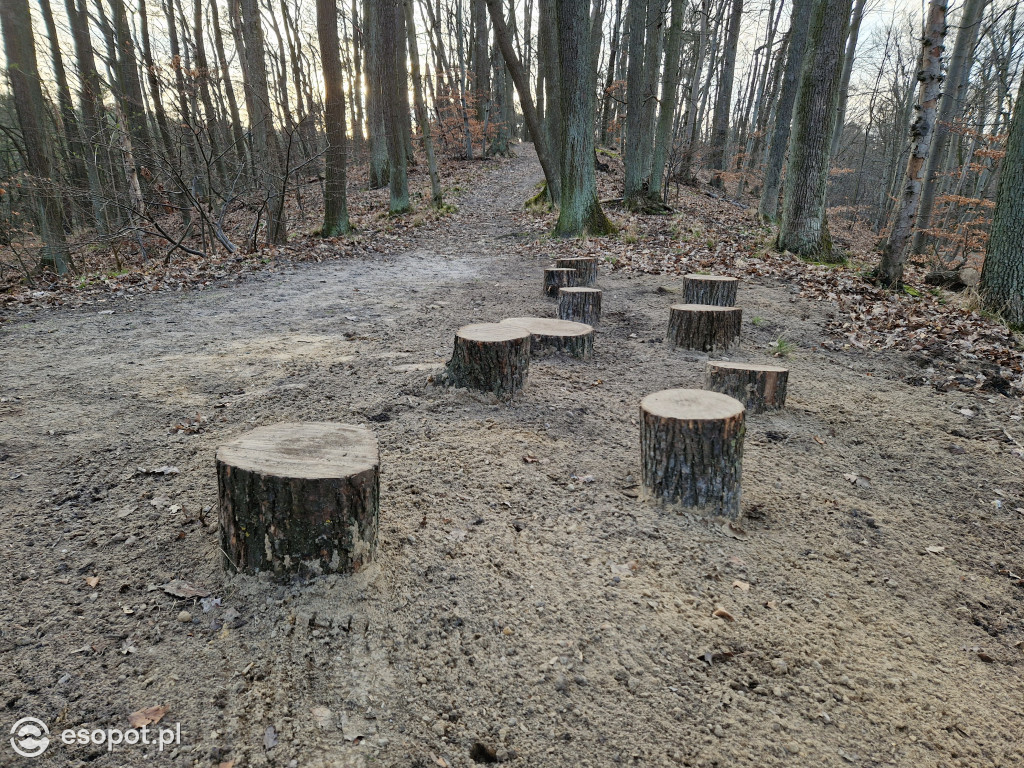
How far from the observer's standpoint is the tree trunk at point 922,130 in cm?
639

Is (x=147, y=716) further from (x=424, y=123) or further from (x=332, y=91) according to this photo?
(x=424, y=123)

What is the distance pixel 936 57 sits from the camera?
21.1ft

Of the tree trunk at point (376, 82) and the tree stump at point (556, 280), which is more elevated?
the tree trunk at point (376, 82)

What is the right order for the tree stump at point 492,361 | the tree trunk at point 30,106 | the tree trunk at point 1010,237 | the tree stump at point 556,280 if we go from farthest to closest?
the tree trunk at point 30,106, the tree stump at point 556,280, the tree trunk at point 1010,237, the tree stump at point 492,361

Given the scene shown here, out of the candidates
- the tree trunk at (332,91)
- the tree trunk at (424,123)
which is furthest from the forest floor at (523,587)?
the tree trunk at (424,123)

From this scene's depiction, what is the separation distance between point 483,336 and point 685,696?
2.69 metres

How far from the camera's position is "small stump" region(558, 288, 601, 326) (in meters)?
6.11

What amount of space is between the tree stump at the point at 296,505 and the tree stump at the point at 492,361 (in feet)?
5.81

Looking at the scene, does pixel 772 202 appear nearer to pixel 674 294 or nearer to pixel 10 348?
pixel 674 294

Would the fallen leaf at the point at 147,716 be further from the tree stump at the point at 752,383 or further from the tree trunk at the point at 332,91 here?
the tree trunk at the point at 332,91

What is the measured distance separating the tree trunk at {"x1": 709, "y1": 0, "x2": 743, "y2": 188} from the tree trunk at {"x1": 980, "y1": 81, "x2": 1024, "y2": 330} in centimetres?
1542

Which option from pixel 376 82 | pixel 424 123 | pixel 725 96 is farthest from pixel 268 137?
pixel 725 96

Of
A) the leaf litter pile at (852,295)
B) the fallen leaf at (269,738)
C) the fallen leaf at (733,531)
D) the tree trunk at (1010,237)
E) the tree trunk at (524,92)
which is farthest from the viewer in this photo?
the tree trunk at (524,92)

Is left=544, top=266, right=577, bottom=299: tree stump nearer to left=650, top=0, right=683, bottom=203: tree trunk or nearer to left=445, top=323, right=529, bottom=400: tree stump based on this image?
left=445, top=323, right=529, bottom=400: tree stump
